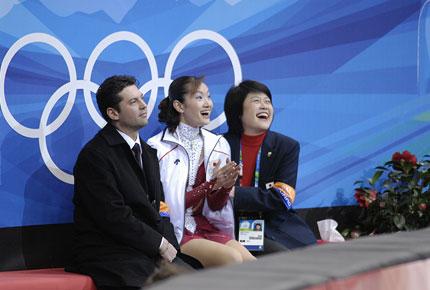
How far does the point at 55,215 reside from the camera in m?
5.30

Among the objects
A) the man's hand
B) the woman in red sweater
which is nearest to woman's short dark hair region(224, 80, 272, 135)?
the woman in red sweater

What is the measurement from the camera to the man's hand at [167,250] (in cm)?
486

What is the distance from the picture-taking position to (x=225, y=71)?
20.5 ft

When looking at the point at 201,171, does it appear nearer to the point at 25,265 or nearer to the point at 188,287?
the point at 25,265

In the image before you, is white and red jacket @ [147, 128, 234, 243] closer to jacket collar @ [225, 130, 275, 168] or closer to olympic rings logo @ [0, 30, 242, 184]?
jacket collar @ [225, 130, 275, 168]

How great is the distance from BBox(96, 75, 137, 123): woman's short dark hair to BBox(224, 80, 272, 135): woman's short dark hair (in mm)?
940

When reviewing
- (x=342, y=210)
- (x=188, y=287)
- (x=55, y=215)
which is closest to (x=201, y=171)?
(x=55, y=215)

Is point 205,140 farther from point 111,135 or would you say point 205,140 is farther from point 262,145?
point 111,135

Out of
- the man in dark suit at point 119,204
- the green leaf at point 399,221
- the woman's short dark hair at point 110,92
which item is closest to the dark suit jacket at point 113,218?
the man in dark suit at point 119,204

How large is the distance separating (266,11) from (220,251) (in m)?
2.15

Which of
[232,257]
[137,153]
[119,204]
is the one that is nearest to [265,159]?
[232,257]

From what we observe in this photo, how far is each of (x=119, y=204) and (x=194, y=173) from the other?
0.74 metres

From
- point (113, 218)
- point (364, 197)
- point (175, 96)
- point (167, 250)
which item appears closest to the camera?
point (113, 218)

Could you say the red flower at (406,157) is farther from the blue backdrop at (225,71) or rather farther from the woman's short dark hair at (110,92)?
the woman's short dark hair at (110,92)
